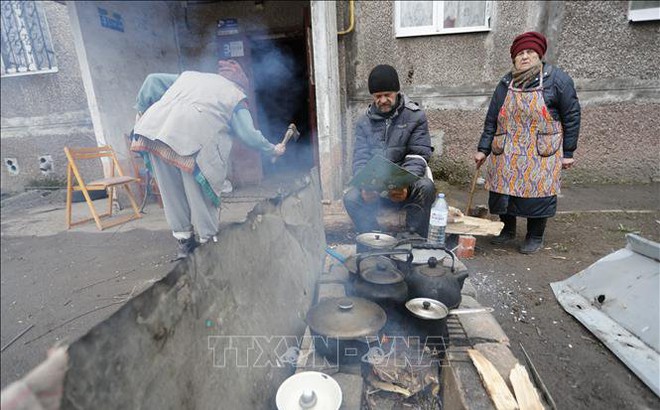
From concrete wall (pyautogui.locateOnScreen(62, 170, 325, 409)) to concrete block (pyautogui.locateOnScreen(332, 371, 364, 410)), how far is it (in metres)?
0.30

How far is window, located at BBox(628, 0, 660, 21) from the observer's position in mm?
5371

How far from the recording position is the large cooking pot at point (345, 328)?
1590 mm

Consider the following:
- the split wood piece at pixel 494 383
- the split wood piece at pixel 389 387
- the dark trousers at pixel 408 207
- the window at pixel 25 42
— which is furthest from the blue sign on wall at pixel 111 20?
the split wood piece at pixel 494 383

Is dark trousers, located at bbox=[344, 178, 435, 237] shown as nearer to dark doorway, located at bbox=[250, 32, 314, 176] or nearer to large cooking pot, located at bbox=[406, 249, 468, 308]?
large cooking pot, located at bbox=[406, 249, 468, 308]

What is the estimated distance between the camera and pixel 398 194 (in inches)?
140

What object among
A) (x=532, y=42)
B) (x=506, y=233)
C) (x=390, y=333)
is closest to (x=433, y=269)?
(x=390, y=333)

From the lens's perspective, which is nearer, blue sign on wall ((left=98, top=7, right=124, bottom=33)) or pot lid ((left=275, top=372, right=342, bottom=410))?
pot lid ((left=275, top=372, right=342, bottom=410))

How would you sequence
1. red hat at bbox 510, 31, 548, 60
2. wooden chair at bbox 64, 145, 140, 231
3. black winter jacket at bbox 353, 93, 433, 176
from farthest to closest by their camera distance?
wooden chair at bbox 64, 145, 140, 231, black winter jacket at bbox 353, 93, 433, 176, red hat at bbox 510, 31, 548, 60

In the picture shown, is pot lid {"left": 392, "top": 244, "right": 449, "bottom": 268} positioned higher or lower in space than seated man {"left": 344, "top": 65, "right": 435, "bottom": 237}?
lower

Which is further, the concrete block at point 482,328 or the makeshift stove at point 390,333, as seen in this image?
the concrete block at point 482,328

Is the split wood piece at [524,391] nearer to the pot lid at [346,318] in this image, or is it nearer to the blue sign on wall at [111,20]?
the pot lid at [346,318]

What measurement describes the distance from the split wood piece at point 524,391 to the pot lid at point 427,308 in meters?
0.42

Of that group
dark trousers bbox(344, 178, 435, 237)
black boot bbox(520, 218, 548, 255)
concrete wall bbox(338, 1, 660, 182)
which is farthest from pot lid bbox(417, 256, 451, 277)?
concrete wall bbox(338, 1, 660, 182)

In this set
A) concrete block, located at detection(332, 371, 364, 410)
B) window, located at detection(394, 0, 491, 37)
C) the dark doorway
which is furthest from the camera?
the dark doorway
